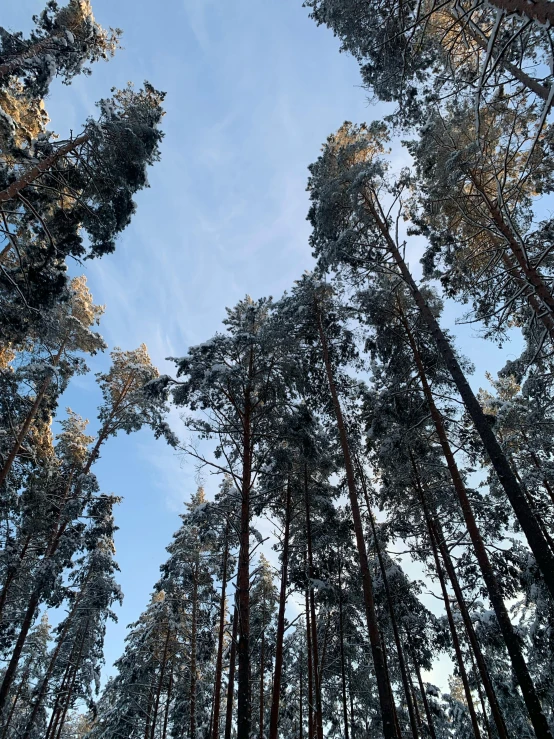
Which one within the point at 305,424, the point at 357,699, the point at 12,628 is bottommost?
the point at 357,699

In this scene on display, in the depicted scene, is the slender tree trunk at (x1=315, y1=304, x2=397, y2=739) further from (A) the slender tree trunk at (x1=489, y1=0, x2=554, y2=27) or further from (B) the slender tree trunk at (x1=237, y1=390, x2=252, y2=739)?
(A) the slender tree trunk at (x1=489, y1=0, x2=554, y2=27)

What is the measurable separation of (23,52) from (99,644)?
2201cm

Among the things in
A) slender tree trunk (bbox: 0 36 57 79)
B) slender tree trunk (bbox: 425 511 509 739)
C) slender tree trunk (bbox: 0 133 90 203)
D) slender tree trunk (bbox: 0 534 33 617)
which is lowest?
slender tree trunk (bbox: 425 511 509 739)

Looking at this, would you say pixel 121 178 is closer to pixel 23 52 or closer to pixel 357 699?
pixel 23 52

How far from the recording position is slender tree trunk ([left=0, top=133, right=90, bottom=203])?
700cm

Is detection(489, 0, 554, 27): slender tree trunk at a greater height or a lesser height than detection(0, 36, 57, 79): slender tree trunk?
lesser

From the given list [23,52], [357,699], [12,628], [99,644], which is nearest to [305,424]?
[23,52]

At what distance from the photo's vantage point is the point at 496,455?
25.1ft

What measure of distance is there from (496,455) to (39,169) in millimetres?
10469

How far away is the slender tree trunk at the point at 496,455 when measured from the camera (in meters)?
6.34

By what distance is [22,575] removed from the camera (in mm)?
14180

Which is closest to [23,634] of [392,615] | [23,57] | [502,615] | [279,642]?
[279,642]

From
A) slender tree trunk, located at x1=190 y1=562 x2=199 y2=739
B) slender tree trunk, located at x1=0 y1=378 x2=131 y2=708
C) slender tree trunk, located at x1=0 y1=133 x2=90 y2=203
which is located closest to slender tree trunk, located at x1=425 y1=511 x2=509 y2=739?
slender tree trunk, located at x1=190 y1=562 x2=199 y2=739

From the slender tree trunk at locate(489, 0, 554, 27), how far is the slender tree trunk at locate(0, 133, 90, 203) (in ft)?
24.4
